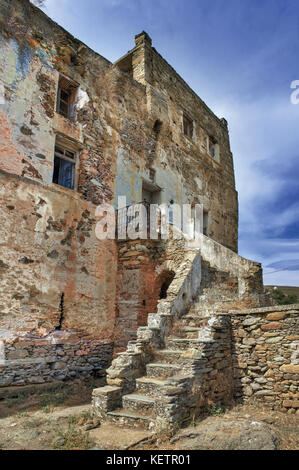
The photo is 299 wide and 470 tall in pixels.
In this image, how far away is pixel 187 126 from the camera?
15109mm

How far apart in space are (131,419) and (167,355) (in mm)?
1376

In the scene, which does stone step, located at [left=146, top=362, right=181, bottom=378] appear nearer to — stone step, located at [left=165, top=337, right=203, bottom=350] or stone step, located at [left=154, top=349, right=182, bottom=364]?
stone step, located at [left=154, top=349, right=182, bottom=364]

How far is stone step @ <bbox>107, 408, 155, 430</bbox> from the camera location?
482cm

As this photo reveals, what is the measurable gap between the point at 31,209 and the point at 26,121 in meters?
2.24

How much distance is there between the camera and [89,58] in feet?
33.1

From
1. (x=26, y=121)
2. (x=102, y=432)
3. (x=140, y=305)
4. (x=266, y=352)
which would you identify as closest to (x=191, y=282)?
(x=140, y=305)

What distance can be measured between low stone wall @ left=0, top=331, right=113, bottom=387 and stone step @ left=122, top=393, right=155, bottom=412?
2530 millimetres

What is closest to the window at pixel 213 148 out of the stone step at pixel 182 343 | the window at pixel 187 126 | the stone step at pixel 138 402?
the window at pixel 187 126

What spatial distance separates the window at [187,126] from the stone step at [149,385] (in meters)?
11.6

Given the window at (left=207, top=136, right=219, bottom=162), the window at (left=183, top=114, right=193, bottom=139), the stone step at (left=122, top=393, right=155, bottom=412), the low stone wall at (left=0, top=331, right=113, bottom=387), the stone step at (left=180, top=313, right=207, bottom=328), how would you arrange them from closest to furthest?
the stone step at (left=122, top=393, right=155, bottom=412) < the low stone wall at (left=0, top=331, right=113, bottom=387) < the stone step at (left=180, top=313, right=207, bottom=328) < the window at (left=183, top=114, right=193, bottom=139) < the window at (left=207, top=136, right=219, bottom=162)

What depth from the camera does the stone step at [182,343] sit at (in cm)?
586

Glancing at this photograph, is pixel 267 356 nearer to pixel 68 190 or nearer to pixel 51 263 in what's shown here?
pixel 51 263

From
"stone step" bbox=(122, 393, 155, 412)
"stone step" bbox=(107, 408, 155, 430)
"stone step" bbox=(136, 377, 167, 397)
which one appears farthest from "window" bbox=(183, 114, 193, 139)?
"stone step" bbox=(107, 408, 155, 430)

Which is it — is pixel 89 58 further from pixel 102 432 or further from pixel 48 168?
pixel 102 432
